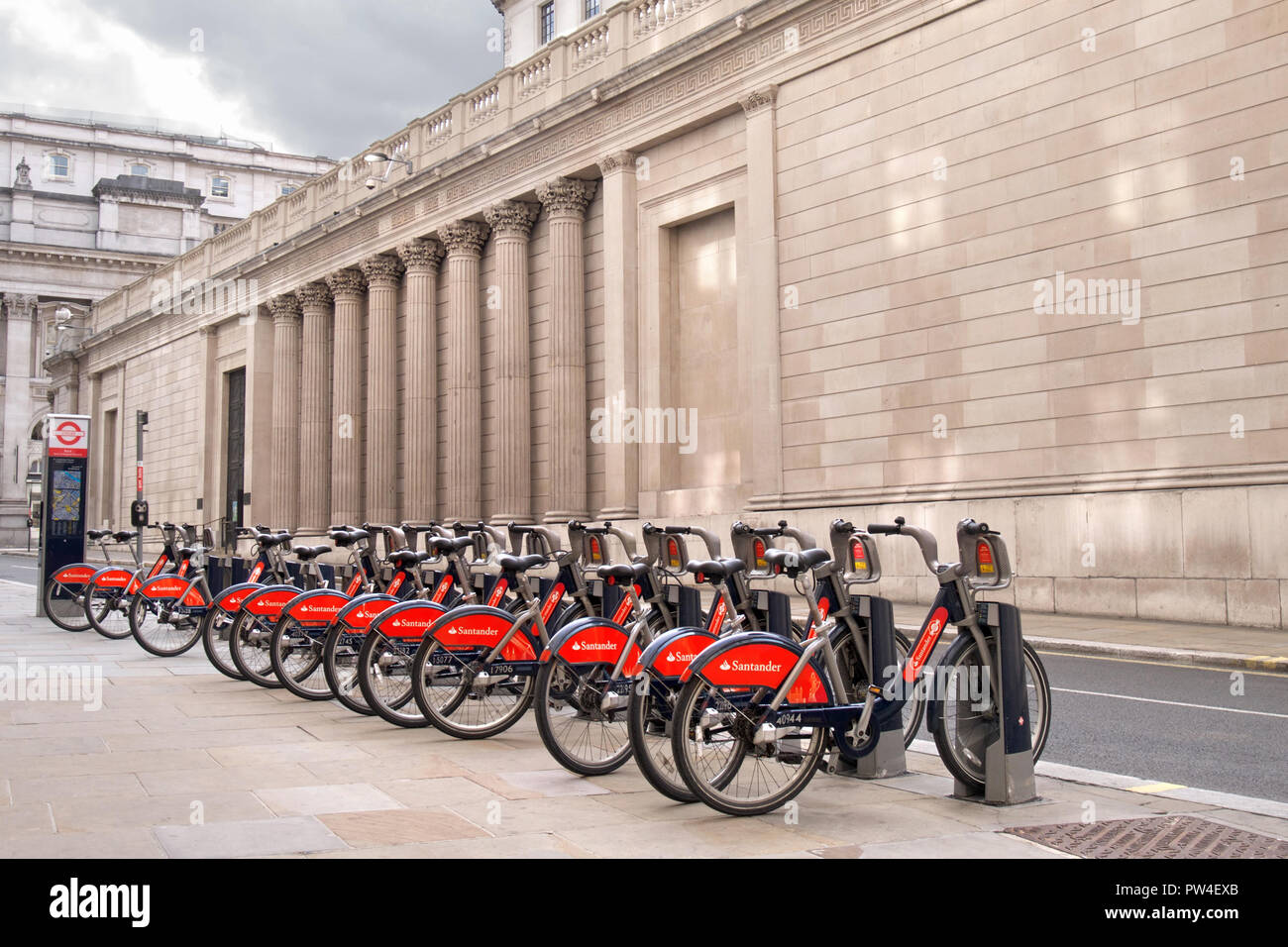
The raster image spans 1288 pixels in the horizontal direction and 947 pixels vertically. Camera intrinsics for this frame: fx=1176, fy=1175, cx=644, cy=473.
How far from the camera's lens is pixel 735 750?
607cm

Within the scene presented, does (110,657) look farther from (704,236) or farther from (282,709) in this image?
(704,236)

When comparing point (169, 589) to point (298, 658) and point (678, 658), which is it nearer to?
point (298, 658)

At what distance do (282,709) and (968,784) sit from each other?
6.00 metres

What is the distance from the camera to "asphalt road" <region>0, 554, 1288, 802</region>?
739cm

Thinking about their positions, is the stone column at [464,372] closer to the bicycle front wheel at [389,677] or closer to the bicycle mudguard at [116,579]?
the bicycle mudguard at [116,579]

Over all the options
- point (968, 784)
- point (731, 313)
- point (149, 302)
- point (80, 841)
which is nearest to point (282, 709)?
point (80, 841)

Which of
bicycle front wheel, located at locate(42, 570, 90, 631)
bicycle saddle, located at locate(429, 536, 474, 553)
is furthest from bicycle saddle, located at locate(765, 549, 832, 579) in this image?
bicycle front wheel, located at locate(42, 570, 90, 631)

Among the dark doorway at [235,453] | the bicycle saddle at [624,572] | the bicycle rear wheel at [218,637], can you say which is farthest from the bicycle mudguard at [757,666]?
the dark doorway at [235,453]

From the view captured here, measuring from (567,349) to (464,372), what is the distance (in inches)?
200

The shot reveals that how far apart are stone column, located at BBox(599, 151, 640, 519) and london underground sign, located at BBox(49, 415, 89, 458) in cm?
1148

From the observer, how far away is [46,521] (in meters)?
19.4

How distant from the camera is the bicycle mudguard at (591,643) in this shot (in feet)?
24.2

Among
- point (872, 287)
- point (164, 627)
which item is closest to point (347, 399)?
point (872, 287)
